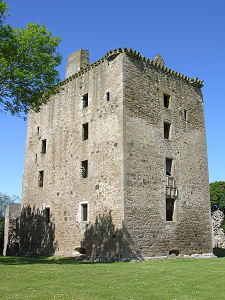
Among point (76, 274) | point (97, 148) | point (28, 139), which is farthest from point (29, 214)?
point (76, 274)

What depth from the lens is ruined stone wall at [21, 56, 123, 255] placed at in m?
18.3

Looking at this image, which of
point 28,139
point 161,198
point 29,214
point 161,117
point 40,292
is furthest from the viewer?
point 28,139

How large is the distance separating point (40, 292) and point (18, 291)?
58 cm

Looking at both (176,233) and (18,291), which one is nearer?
(18,291)

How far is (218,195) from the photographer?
2126 inches

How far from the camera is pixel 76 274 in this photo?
11055 millimetres

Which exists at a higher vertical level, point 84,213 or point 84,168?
point 84,168

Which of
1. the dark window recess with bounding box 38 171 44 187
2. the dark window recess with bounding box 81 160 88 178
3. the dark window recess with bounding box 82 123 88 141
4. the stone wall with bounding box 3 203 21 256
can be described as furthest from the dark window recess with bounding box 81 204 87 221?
the stone wall with bounding box 3 203 21 256

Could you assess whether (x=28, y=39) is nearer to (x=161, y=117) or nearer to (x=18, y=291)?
(x=161, y=117)

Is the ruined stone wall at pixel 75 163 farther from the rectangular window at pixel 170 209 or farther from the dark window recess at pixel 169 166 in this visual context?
the dark window recess at pixel 169 166

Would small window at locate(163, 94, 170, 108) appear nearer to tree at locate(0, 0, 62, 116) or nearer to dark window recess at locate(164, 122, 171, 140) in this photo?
dark window recess at locate(164, 122, 171, 140)

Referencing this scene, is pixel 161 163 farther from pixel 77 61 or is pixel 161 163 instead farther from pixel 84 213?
pixel 77 61

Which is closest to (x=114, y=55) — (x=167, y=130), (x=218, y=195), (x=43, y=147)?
(x=167, y=130)

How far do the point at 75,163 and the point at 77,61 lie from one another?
7758 millimetres
